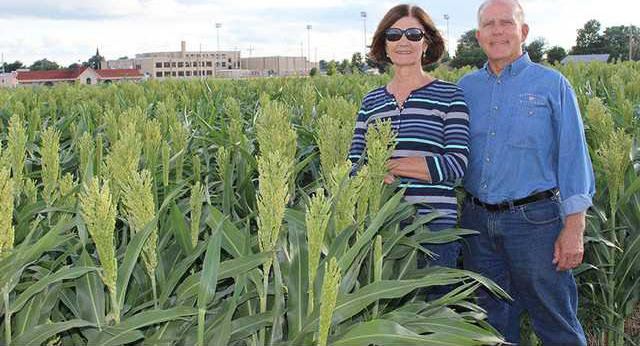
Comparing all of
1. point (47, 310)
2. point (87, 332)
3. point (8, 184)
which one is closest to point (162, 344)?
point (87, 332)

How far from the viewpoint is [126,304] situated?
2.18 meters

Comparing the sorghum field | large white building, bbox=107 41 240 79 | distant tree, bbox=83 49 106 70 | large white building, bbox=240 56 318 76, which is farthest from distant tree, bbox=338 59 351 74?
distant tree, bbox=83 49 106 70

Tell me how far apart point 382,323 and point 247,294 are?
47 cm

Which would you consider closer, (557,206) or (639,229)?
(557,206)

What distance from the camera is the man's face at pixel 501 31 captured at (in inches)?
130

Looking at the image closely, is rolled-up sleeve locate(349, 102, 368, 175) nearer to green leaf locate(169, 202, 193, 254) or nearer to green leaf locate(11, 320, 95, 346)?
green leaf locate(169, 202, 193, 254)

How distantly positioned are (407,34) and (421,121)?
0.42 metres

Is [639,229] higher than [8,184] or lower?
lower

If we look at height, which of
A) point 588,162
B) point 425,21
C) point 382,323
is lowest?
point 382,323

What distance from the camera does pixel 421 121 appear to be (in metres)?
3.34

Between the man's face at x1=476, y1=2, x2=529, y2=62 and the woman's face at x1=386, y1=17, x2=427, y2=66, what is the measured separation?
12.1 inches

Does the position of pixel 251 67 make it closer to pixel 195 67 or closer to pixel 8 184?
pixel 195 67

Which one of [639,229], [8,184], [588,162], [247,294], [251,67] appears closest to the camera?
[8,184]

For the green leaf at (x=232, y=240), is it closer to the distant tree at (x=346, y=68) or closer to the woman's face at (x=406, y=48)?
the woman's face at (x=406, y=48)
